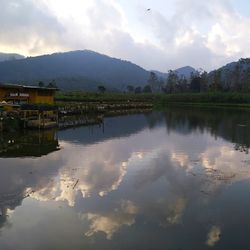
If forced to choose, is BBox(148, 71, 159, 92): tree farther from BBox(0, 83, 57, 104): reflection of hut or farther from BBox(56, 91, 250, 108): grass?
BBox(0, 83, 57, 104): reflection of hut

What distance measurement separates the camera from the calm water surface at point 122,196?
1306cm

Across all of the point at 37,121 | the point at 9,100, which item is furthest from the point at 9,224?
the point at 9,100

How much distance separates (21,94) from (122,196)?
39576mm

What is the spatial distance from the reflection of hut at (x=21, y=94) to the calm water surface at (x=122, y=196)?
64.3 feet

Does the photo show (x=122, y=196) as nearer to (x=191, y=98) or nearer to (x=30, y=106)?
(x=30, y=106)

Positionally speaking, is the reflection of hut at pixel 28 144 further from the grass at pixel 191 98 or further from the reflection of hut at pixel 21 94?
the grass at pixel 191 98

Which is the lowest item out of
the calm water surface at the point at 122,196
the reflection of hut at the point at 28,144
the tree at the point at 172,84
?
the reflection of hut at the point at 28,144

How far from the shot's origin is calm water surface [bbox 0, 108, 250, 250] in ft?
42.9

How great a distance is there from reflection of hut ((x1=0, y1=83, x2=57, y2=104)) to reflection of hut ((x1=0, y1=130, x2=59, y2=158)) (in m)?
14.0

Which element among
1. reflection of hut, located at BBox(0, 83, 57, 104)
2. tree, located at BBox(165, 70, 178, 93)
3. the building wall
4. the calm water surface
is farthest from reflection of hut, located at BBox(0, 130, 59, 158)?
tree, located at BBox(165, 70, 178, 93)

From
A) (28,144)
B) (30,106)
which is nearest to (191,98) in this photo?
(30,106)

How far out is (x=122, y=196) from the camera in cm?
1800

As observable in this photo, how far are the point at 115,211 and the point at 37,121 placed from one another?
29.3 metres

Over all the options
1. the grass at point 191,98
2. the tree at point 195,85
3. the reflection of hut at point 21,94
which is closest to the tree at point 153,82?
the tree at point 195,85
